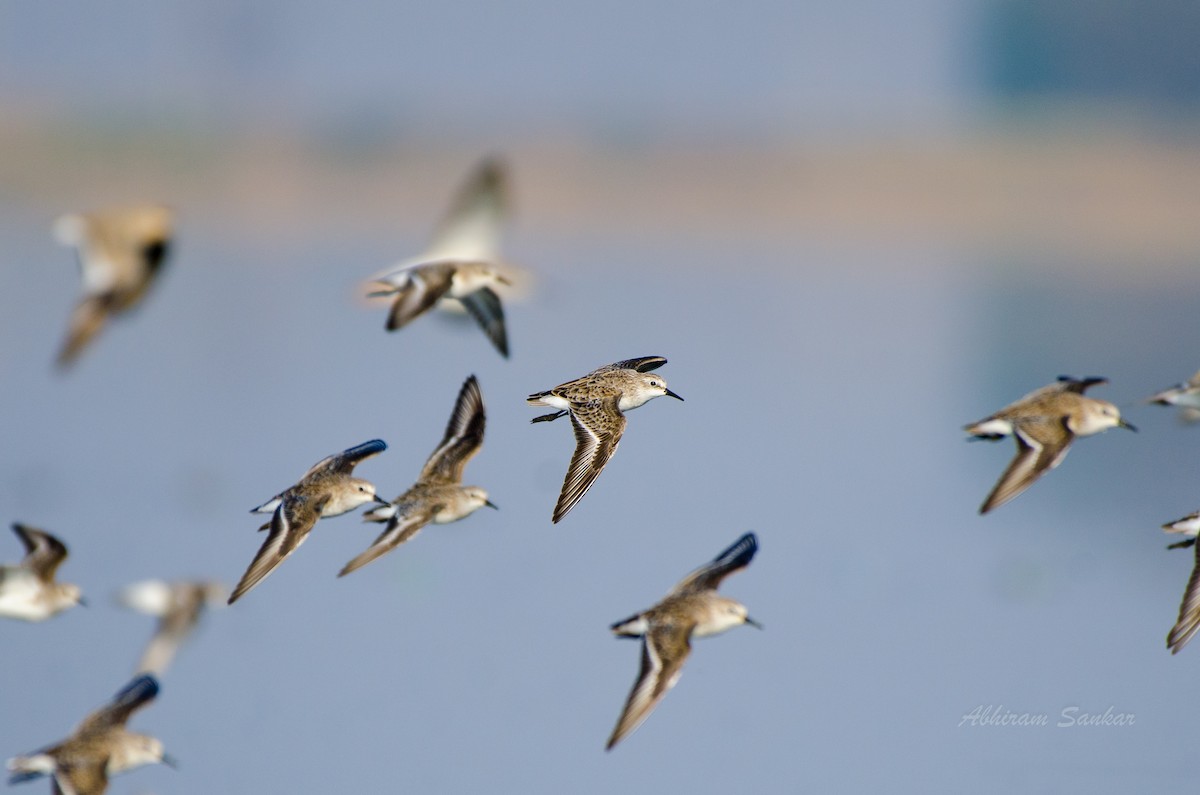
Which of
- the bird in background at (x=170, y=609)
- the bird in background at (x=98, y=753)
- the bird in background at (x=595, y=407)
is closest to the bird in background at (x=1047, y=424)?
the bird in background at (x=595, y=407)

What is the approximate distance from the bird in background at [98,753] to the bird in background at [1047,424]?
2704mm

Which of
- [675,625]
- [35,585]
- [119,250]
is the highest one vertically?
[119,250]

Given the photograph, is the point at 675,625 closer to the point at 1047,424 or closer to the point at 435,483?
the point at 435,483

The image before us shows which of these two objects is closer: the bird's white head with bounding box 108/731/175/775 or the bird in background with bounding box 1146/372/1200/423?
the bird's white head with bounding box 108/731/175/775

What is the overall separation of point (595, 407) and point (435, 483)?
2.10ft

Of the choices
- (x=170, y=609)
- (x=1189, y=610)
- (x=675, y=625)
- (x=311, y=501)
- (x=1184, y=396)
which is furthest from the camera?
(x=170, y=609)

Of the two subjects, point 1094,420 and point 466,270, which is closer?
point 1094,420

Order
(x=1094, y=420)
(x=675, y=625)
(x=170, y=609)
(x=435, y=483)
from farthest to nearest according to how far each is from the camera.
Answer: (x=170, y=609), (x=435, y=483), (x=1094, y=420), (x=675, y=625)

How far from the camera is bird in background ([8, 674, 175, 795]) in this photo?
473 cm

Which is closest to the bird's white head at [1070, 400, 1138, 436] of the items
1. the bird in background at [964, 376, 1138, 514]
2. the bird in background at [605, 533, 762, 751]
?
the bird in background at [964, 376, 1138, 514]

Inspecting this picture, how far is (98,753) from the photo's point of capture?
491 centimetres

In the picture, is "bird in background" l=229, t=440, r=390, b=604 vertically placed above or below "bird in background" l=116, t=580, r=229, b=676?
above

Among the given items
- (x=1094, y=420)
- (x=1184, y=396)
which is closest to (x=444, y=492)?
(x=1094, y=420)

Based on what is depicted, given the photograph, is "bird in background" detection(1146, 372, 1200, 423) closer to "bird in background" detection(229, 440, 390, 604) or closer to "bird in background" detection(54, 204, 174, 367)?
"bird in background" detection(229, 440, 390, 604)
